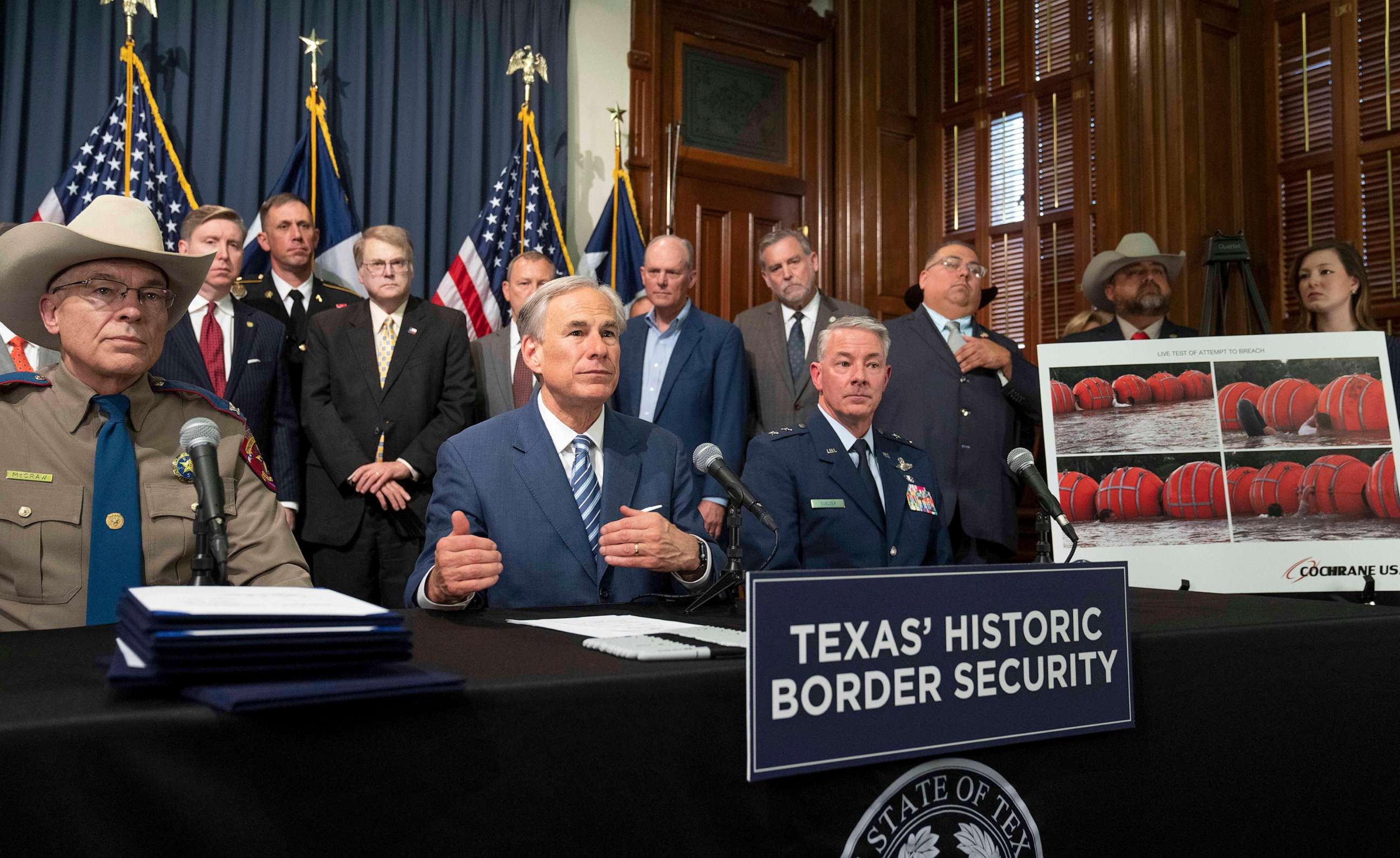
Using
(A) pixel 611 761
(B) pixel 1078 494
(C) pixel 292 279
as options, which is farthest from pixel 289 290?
(A) pixel 611 761

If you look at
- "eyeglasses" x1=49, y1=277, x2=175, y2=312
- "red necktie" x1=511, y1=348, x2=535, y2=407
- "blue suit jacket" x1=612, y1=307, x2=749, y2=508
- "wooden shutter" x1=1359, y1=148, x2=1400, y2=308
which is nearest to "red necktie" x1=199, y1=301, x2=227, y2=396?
"red necktie" x1=511, y1=348, x2=535, y2=407

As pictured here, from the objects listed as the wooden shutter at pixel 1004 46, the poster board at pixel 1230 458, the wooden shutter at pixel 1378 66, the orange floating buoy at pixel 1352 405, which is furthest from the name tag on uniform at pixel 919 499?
the wooden shutter at pixel 1004 46

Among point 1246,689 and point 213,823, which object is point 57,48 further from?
point 1246,689

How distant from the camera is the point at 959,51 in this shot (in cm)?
623

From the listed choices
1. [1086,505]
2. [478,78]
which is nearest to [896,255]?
[478,78]

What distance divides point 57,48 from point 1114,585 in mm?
4756

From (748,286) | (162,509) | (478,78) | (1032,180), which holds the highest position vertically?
(478,78)

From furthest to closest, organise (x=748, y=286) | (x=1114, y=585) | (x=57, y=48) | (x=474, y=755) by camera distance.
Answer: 1. (x=748, y=286)
2. (x=57, y=48)
3. (x=1114, y=585)
4. (x=474, y=755)

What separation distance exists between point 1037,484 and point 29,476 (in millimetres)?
1736

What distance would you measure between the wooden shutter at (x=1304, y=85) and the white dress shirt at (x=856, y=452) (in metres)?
3.52

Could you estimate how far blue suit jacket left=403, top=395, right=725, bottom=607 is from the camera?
197 centimetres

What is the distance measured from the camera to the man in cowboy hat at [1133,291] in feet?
13.2

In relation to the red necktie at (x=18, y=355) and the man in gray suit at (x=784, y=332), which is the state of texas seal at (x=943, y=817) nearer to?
the man in gray suit at (x=784, y=332)

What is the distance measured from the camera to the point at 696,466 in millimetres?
1875
